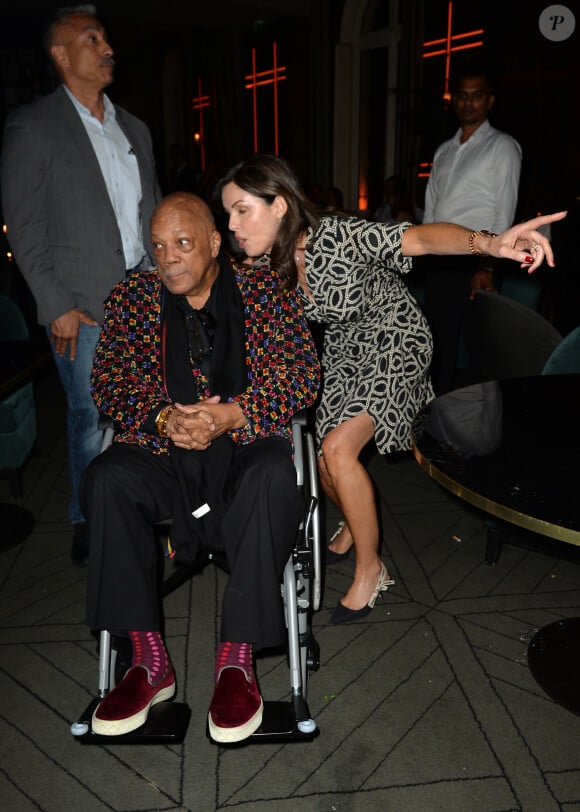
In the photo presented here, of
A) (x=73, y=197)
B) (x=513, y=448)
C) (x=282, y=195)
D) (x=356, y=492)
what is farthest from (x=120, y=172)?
(x=513, y=448)

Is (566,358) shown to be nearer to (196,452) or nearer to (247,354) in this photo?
(247,354)

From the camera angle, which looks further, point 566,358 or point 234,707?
point 566,358

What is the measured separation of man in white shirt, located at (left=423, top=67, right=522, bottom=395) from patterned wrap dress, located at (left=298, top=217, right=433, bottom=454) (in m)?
1.30

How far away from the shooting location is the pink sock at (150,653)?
1.73 metres

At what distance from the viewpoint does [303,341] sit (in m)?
1.90

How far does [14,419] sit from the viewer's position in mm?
2928

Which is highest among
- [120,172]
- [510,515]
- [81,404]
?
[120,172]

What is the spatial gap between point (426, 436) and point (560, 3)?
20.1ft

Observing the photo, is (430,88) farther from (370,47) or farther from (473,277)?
(473,277)

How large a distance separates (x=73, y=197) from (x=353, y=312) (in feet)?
3.53

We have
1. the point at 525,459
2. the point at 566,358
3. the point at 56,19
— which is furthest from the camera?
the point at 56,19

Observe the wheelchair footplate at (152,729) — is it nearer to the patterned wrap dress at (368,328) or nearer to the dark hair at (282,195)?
the patterned wrap dress at (368,328)

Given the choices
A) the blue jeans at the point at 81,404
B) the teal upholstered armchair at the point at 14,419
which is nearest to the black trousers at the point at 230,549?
Result: the blue jeans at the point at 81,404

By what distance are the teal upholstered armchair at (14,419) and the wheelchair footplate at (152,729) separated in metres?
1.54
